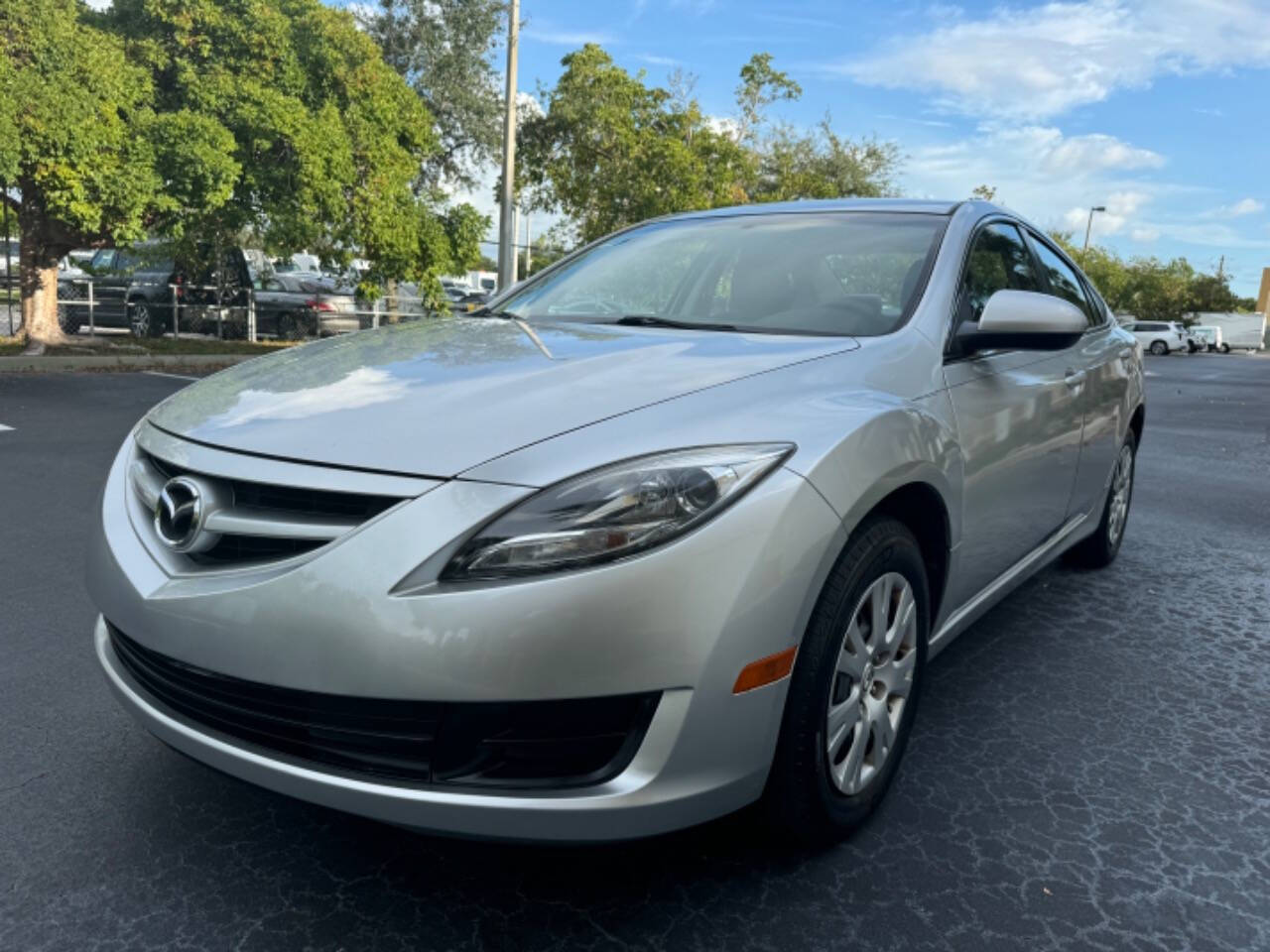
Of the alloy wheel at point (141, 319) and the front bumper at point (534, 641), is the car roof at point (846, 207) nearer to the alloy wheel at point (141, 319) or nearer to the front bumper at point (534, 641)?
the front bumper at point (534, 641)

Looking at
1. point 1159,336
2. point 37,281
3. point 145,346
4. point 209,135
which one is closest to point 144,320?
point 145,346

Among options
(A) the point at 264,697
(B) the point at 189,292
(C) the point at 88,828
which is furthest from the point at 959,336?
(B) the point at 189,292

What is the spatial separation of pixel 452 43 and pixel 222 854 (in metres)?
23.2

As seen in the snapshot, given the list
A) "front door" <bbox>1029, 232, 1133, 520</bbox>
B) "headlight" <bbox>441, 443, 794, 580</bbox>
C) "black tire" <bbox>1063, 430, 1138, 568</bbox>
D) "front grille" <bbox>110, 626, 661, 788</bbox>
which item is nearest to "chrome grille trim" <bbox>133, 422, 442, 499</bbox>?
"headlight" <bbox>441, 443, 794, 580</bbox>

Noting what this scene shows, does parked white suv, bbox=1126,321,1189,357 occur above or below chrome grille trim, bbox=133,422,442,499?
below

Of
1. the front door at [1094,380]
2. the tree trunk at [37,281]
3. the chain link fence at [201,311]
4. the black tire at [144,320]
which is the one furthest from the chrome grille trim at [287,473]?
the black tire at [144,320]

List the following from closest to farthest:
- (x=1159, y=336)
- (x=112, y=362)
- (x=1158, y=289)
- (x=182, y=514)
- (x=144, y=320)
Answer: (x=182, y=514), (x=112, y=362), (x=144, y=320), (x=1159, y=336), (x=1158, y=289)

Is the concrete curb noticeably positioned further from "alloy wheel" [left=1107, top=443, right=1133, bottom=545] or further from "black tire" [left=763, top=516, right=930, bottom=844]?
"black tire" [left=763, top=516, right=930, bottom=844]

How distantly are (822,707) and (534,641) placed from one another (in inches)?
25.5

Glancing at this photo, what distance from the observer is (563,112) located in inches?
941

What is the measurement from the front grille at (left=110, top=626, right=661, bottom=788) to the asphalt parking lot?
0.21 metres

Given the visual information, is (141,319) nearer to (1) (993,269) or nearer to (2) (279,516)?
(1) (993,269)

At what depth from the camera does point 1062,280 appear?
3.97 meters

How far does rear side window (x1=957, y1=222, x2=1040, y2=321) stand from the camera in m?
2.87
